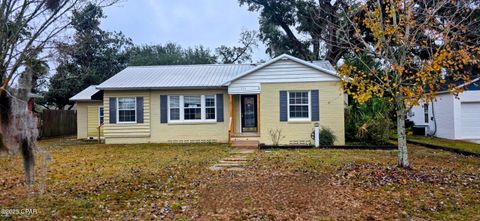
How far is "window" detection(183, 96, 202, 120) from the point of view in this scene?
1661cm

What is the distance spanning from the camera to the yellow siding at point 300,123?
14.4 metres

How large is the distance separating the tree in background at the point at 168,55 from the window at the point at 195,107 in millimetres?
18570

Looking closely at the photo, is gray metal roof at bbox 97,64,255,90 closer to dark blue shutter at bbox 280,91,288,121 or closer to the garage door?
dark blue shutter at bbox 280,91,288,121

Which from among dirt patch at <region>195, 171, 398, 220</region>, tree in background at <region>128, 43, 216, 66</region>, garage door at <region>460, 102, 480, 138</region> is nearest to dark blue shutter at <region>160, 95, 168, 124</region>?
dirt patch at <region>195, 171, 398, 220</region>

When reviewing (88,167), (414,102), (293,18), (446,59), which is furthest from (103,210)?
(293,18)

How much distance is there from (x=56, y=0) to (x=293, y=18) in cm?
1845

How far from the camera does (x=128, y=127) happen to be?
1678 centimetres

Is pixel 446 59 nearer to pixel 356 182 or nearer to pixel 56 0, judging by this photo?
pixel 356 182

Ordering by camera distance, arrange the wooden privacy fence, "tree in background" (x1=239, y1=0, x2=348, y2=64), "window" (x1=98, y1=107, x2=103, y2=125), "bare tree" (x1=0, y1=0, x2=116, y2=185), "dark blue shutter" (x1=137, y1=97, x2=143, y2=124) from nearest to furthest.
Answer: "bare tree" (x1=0, y1=0, x2=116, y2=185), "dark blue shutter" (x1=137, y1=97, x2=143, y2=124), "window" (x1=98, y1=107, x2=103, y2=125), the wooden privacy fence, "tree in background" (x1=239, y1=0, x2=348, y2=64)

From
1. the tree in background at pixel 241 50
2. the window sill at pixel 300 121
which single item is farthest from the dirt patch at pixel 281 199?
the tree in background at pixel 241 50

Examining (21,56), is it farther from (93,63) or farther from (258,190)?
(93,63)

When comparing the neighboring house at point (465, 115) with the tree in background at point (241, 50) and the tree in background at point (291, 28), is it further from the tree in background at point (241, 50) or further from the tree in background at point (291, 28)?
the tree in background at point (241, 50)

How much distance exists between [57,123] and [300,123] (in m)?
17.1

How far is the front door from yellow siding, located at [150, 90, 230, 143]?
35.7 inches
